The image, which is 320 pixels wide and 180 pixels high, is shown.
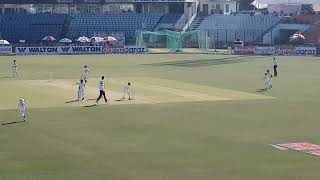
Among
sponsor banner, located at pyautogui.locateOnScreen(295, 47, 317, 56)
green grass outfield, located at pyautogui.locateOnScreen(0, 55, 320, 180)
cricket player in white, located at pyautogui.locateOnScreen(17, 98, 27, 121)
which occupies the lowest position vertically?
green grass outfield, located at pyautogui.locateOnScreen(0, 55, 320, 180)

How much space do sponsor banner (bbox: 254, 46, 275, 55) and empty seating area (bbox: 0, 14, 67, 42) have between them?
1649 inches

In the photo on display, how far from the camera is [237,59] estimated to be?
94.2m

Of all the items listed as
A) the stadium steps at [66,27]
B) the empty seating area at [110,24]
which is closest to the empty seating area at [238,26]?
the empty seating area at [110,24]

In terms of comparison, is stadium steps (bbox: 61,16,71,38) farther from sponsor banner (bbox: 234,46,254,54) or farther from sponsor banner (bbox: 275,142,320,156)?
sponsor banner (bbox: 275,142,320,156)

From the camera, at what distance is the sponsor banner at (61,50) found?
103 meters

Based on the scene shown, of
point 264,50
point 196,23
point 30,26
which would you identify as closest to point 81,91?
point 264,50

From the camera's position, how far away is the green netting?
381 ft

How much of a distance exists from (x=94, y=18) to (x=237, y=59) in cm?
4719

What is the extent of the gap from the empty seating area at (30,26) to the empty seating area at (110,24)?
9.21 feet

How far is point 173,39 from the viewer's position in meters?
118

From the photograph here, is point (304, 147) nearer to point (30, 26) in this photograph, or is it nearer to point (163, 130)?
point (163, 130)

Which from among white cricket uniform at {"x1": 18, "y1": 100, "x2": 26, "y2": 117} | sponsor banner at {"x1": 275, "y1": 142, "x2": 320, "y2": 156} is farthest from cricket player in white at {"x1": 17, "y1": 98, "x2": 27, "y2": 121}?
sponsor banner at {"x1": 275, "y1": 142, "x2": 320, "y2": 156}

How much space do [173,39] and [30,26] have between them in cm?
2999

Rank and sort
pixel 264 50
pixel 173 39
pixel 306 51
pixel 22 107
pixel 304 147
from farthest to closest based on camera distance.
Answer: pixel 173 39 → pixel 264 50 → pixel 306 51 → pixel 22 107 → pixel 304 147
